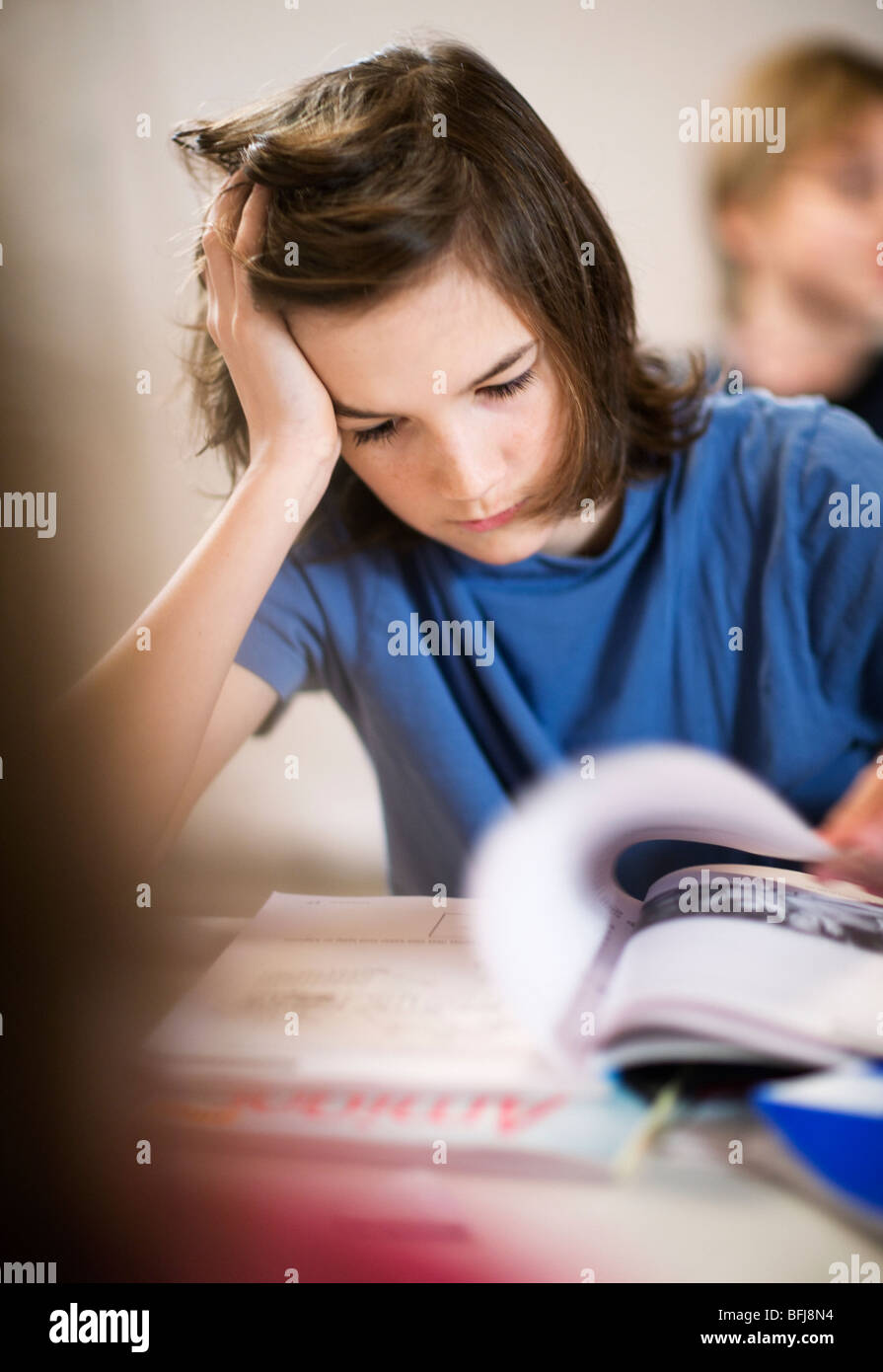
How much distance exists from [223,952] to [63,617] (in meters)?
0.24

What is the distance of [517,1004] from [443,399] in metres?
0.34

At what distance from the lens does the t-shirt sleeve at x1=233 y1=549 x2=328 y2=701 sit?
77cm

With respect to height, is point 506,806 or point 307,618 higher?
point 307,618

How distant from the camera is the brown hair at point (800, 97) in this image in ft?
2.20

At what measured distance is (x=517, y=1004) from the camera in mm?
535

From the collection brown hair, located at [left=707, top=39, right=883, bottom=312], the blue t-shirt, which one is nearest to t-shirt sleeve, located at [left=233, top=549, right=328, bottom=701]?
the blue t-shirt

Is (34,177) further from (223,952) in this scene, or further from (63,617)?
(223,952)

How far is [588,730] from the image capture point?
0.77 metres

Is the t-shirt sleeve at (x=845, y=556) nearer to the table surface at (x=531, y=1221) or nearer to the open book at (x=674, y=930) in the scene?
the open book at (x=674, y=930)

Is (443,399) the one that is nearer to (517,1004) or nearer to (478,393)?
(478,393)

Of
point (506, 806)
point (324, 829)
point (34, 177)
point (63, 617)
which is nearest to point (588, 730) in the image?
point (506, 806)

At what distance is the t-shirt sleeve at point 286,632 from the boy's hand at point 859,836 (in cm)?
39

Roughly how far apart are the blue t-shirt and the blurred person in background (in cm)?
16

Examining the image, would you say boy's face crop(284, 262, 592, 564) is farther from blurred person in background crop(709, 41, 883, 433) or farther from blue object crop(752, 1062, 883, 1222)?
blue object crop(752, 1062, 883, 1222)
